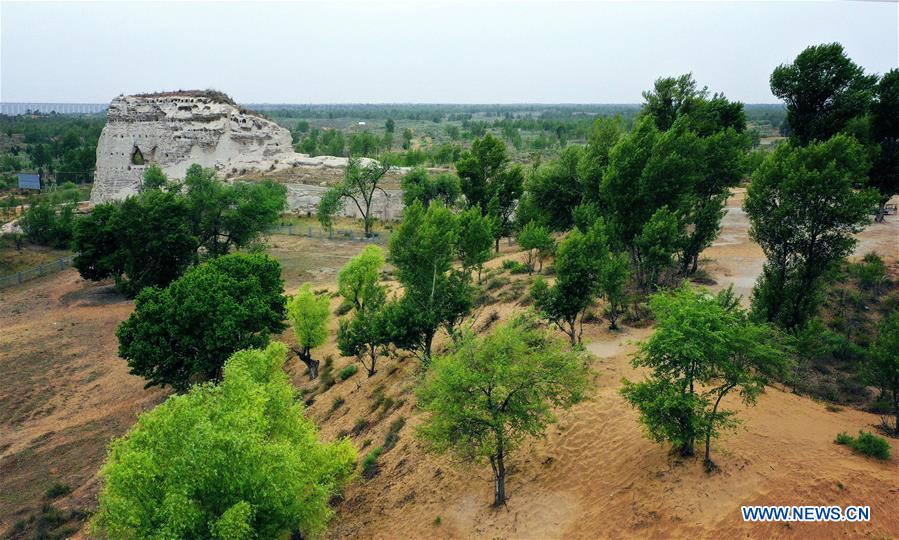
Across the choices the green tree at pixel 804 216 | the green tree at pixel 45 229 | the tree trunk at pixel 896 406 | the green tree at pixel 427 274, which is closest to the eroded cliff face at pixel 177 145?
the green tree at pixel 45 229

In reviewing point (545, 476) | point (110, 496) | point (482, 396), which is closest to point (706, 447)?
point (545, 476)

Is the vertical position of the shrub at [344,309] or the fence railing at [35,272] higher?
the shrub at [344,309]

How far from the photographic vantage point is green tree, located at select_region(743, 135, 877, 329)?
1959 centimetres

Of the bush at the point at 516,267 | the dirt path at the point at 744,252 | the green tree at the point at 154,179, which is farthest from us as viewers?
the green tree at the point at 154,179

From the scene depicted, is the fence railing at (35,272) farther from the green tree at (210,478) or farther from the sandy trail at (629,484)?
the sandy trail at (629,484)

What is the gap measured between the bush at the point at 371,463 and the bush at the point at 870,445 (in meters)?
13.5

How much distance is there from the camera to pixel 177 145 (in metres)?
64.6

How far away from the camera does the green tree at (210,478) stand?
1102 centimetres

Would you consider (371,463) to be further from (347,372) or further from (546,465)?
(347,372)

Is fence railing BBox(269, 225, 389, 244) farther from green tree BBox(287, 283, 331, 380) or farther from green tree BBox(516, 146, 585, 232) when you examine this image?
green tree BBox(287, 283, 331, 380)

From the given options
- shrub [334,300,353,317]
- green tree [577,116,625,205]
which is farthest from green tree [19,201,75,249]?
green tree [577,116,625,205]

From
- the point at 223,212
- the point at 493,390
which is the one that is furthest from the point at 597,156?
the point at 223,212

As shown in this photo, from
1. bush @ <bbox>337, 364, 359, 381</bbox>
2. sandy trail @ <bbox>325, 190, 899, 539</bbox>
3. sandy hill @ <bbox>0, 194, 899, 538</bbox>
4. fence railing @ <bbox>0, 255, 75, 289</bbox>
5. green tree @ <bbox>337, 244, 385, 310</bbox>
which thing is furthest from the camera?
fence railing @ <bbox>0, 255, 75, 289</bbox>

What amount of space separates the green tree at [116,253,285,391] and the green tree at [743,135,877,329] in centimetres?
1991
